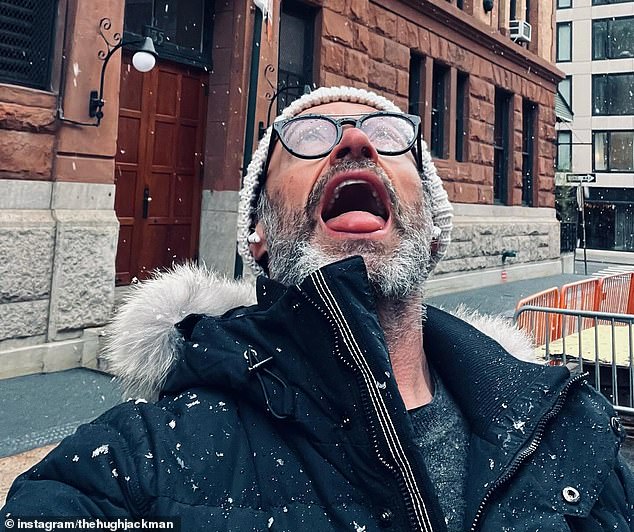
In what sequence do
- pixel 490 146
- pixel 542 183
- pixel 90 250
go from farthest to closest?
pixel 542 183 → pixel 490 146 → pixel 90 250

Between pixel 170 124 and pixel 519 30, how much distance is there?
39.2 ft

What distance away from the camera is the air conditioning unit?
50.8ft

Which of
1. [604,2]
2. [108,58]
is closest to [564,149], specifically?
[604,2]

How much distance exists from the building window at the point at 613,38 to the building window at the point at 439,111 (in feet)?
102

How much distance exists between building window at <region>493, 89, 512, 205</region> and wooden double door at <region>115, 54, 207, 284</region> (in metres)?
9.96

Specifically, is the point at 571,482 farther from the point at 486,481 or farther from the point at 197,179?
→ the point at 197,179

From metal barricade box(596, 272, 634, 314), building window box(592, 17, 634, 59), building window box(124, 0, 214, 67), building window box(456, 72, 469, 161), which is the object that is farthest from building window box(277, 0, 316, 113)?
building window box(592, 17, 634, 59)

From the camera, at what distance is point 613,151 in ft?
121

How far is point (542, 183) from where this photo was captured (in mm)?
17172

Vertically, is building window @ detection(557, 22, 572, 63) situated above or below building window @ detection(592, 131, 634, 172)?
above

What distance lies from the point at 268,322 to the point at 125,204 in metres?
6.66

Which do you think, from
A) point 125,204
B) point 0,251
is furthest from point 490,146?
point 0,251

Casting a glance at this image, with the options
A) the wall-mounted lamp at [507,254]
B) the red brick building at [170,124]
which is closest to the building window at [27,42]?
the red brick building at [170,124]

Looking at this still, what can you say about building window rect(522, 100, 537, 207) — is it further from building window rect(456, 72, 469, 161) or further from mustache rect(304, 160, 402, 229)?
mustache rect(304, 160, 402, 229)
